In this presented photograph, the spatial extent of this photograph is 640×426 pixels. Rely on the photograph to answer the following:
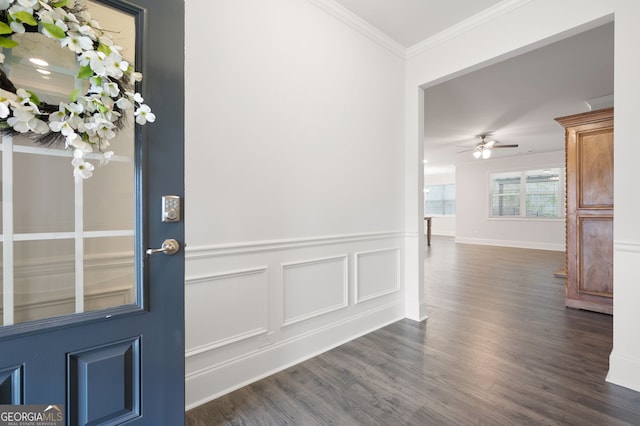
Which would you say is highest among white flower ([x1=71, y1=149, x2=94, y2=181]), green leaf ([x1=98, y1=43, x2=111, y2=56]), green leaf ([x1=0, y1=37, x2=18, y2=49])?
green leaf ([x1=98, y1=43, x2=111, y2=56])

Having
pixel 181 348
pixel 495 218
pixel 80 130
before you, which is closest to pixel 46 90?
pixel 80 130

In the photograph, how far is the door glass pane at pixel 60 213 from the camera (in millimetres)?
1034

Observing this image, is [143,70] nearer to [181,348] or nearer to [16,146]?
[16,146]

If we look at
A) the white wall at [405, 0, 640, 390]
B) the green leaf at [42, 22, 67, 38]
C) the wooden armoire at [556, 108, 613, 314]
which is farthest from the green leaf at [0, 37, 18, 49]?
the wooden armoire at [556, 108, 613, 314]

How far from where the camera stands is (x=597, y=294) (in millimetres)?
3164

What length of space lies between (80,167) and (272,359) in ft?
5.31

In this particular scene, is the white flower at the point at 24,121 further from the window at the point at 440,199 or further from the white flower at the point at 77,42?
the window at the point at 440,199

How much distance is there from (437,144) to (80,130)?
23.1 ft

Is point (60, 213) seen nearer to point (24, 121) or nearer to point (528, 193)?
point (24, 121)

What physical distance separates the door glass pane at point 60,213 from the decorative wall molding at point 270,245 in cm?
45

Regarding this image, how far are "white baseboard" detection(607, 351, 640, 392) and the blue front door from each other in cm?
261

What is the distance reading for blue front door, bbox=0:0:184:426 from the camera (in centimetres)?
103

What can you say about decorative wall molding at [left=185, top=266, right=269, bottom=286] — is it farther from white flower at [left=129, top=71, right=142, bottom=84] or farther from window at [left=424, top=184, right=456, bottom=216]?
window at [left=424, top=184, right=456, bottom=216]

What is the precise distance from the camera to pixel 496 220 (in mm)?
8602
